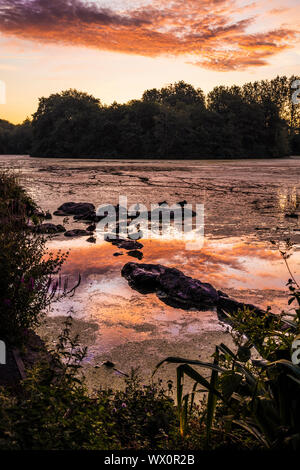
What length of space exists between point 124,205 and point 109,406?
366 inches

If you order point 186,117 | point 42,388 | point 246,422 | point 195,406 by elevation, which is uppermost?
point 186,117

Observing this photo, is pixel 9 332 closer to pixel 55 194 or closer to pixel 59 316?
pixel 59 316

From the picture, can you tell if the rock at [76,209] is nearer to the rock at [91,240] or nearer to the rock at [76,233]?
the rock at [76,233]

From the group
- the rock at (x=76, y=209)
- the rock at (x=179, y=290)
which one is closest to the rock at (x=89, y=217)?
the rock at (x=76, y=209)

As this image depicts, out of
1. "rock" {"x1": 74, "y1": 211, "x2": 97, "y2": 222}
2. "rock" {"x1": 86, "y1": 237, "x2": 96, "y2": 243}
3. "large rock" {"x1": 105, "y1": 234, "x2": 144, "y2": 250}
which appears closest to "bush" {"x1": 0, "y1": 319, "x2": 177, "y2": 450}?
"large rock" {"x1": 105, "y1": 234, "x2": 144, "y2": 250}

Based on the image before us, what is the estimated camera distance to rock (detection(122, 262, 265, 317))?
14.0ft

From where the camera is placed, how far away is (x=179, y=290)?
4547mm

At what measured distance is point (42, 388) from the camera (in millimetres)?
1954

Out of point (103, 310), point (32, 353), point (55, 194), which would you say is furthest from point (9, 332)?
point (55, 194)

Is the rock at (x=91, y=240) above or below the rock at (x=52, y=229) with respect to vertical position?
below

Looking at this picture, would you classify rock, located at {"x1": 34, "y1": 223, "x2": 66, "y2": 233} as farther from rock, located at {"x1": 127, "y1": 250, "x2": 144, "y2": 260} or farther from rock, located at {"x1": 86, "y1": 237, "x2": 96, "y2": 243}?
rock, located at {"x1": 127, "y1": 250, "x2": 144, "y2": 260}

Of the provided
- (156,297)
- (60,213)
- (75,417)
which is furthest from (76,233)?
(75,417)

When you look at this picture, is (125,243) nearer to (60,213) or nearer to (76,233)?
(76,233)

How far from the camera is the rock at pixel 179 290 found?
4277 mm
